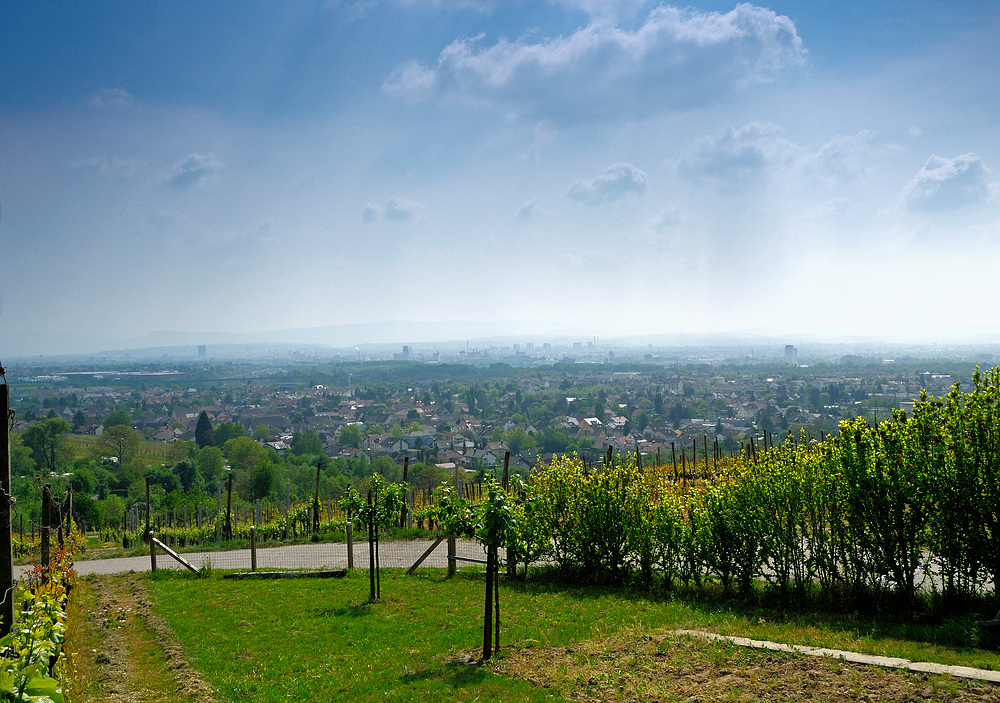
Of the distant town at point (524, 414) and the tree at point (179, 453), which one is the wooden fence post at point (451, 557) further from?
the tree at point (179, 453)

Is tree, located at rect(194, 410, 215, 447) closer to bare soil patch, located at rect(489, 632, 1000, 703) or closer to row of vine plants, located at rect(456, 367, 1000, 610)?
row of vine plants, located at rect(456, 367, 1000, 610)

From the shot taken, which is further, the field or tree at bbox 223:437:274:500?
tree at bbox 223:437:274:500

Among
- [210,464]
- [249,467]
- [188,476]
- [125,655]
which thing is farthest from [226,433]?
[125,655]

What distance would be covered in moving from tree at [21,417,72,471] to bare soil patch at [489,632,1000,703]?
7895 centimetres

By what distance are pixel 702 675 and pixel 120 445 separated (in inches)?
3340

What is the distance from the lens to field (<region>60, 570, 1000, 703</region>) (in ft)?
24.6

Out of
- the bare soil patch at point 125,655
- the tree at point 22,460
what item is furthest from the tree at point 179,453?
the bare soil patch at point 125,655

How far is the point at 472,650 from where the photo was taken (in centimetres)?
952

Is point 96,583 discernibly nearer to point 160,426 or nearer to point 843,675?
point 843,675

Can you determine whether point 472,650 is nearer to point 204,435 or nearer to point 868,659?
point 868,659

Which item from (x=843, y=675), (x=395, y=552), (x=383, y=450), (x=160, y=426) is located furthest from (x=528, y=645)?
(x=160, y=426)

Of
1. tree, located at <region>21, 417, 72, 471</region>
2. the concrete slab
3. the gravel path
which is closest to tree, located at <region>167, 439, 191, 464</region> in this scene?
tree, located at <region>21, 417, 72, 471</region>

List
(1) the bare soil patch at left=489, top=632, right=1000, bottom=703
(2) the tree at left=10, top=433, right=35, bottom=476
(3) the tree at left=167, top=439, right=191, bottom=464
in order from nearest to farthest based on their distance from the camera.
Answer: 1. (1) the bare soil patch at left=489, top=632, right=1000, bottom=703
2. (2) the tree at left=10, top=433, right=35, bottom=476
3. (3) the tree at left=167, top=439, right=191, bottom=464

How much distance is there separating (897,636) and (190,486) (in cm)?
6358
